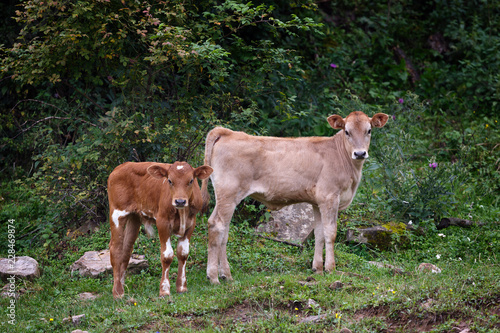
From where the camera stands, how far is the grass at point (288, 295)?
5.73 m

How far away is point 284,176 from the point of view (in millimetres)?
8062

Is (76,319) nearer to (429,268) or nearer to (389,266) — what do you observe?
(389,266)

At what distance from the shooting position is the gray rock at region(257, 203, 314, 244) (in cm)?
Answer: 963

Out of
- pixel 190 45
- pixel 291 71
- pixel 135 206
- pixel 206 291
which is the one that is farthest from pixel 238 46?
pixel 206 291

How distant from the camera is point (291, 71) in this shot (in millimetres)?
12594

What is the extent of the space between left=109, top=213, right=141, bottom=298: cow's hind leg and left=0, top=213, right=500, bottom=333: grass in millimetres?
202

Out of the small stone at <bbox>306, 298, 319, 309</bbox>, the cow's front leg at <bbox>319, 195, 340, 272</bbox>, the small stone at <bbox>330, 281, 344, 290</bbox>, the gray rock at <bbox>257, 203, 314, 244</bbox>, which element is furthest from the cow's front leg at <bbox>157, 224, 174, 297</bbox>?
the gray rock at <bbox>257, 203, 314, 244</bbox>

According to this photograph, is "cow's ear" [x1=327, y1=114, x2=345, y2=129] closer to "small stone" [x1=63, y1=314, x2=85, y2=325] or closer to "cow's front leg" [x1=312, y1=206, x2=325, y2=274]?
"cow's front leg" [x1=312, y1=206, x2=325, y2=274]

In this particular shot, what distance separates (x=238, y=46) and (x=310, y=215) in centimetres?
357

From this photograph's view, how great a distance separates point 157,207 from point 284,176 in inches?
74.5

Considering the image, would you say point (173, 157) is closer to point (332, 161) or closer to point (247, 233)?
point (247, 233)

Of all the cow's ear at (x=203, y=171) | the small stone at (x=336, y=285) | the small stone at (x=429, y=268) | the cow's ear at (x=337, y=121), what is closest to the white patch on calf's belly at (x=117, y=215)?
the cow's ear at (x=203, y=171)

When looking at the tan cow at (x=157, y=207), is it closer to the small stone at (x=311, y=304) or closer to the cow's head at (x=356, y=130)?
the small stone at (x=311, y=304)

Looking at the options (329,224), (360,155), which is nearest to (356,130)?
(360,155)
